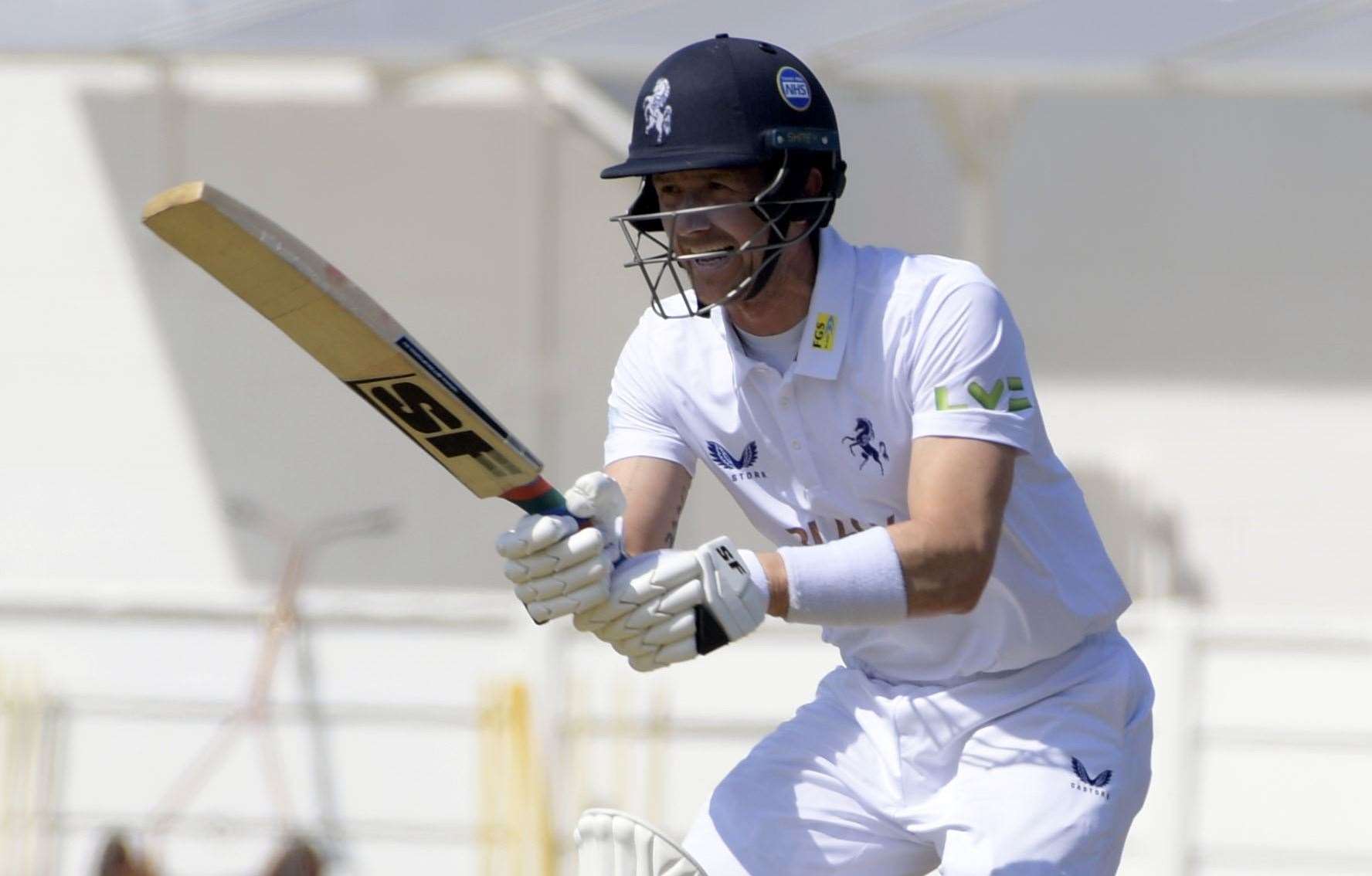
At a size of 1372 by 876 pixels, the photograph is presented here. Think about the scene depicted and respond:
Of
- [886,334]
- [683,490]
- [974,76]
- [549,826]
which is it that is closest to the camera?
[886,334]

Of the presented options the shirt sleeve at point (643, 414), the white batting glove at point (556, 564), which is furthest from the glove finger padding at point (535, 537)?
the shirt sleeve at point (643, 414)

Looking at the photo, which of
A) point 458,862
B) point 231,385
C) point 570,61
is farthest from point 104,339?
point 458,862

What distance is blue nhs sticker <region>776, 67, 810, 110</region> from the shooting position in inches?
103

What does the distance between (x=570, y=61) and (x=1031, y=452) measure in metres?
4.46

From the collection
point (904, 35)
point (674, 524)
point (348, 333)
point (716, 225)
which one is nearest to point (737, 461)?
point (674, 524)

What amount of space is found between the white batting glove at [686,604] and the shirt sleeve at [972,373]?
12.4 inches

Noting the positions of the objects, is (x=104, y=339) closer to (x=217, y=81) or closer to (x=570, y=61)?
(x=217, y=81)

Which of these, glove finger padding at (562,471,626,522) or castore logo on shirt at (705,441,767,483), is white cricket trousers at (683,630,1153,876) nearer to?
castore logo on shirt at (705,441,767,483)

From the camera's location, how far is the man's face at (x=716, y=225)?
101 inches

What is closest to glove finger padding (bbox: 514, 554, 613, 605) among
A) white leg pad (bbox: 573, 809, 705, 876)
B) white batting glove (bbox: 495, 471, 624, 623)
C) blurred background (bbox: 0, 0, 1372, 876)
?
white batting glove (bbox: 495, 471, 624, 623)

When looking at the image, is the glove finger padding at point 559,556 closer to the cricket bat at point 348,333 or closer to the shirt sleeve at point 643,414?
the cricket bat at point 348,333

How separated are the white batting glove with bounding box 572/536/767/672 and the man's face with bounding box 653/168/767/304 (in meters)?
0.40

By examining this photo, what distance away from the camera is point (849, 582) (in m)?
2.37

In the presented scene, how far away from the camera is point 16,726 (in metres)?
5.02
